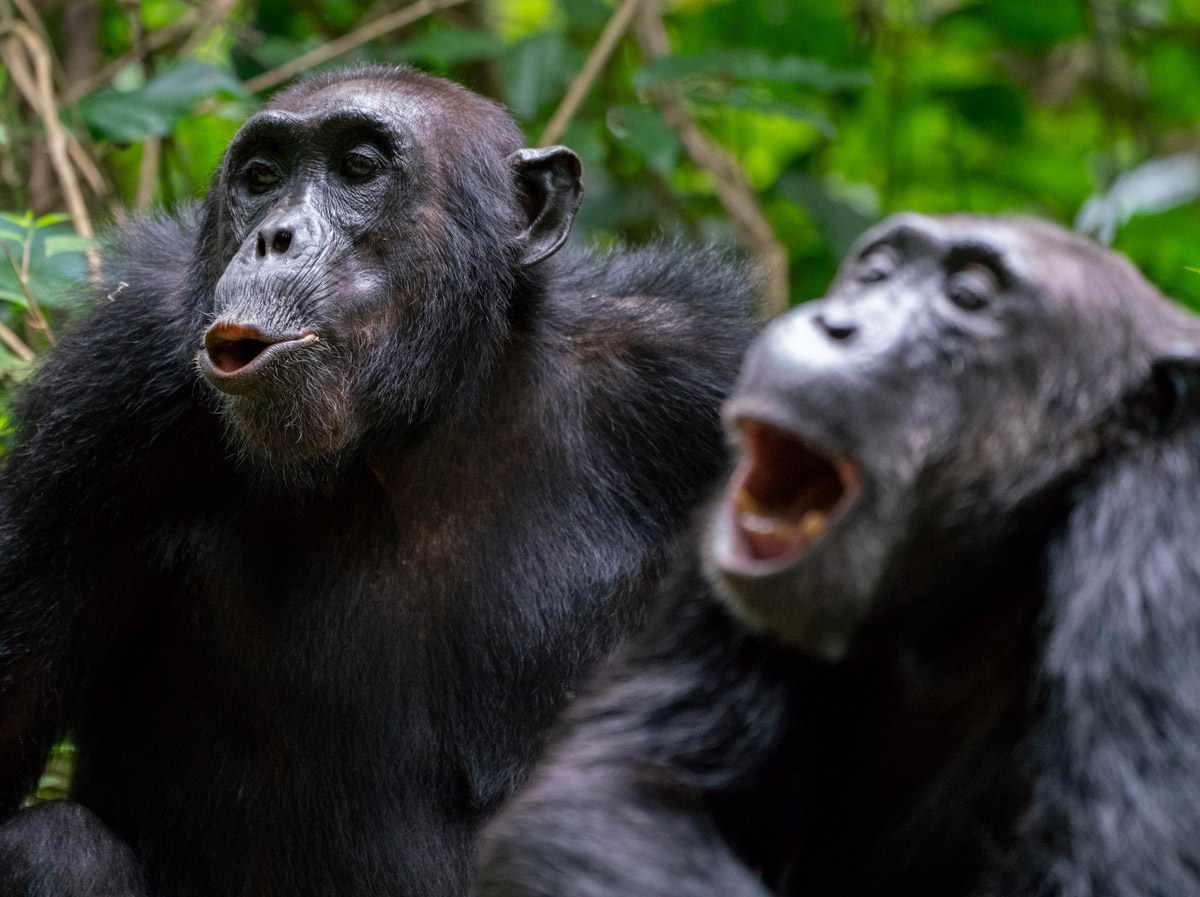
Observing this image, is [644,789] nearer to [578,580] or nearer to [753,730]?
[753,730]

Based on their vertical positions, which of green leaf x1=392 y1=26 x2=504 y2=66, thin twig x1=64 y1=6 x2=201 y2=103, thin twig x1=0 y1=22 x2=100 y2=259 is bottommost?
thin twig x1=64 y1=6 x2=201 y2=103

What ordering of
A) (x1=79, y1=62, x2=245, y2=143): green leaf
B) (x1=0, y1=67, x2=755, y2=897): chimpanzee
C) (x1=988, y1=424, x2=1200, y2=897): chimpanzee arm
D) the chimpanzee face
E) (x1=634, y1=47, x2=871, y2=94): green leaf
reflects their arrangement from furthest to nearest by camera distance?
(x1=634, y1=47, x2=871, y2=94): green leaf → (x1=79, y1=62, x2=245, y2=143): green leaf → (x1=0, y1=67, x2=755, y2=897): chimpanzee → the chimpanzee face → (x1=988, y1=424, x2=1200, y2=897): chimpanzee arm

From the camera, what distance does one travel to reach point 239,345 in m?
4.02

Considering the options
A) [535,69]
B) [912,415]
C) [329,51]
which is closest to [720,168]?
[535,69]

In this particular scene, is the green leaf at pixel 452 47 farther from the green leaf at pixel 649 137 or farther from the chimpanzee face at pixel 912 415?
the chimpanzee face at pixel 912 415

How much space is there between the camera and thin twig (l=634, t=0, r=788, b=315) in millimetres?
6523

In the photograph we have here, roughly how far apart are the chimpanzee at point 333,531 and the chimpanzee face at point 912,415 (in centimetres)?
162

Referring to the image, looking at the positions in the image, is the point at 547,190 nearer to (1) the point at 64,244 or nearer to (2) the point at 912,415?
(1) the point at 64,244

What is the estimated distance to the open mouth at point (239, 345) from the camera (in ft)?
12.7

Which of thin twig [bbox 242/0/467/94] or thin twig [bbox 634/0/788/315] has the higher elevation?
thin twig [bbox 634/0/788/315]

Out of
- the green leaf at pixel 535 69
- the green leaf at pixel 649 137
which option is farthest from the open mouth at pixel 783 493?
the green leaf at pixel 535 69

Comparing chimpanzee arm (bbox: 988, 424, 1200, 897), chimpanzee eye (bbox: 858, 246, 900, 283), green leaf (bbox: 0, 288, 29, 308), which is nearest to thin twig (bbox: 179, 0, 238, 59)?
green leaf (bbox: 0, 288, 29, 308)

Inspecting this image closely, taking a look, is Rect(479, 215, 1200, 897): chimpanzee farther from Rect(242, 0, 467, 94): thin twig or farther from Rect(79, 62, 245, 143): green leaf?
Rect(242, 0, 467, 94): thin twig

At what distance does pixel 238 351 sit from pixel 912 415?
2000 mm
